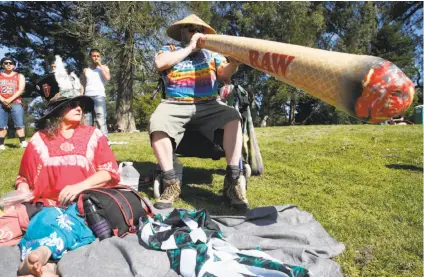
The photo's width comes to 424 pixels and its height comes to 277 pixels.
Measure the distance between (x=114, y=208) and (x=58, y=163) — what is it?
0.57m

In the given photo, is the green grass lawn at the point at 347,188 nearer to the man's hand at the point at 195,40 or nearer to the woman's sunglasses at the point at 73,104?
the woman's sunglasses at the point at 73,104

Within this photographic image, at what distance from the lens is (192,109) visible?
11.7ft

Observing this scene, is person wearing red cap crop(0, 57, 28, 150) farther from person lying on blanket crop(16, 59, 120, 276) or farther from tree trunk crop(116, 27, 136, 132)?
tree trunk crop(116, 27, 136, 132)

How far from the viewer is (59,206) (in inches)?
96.6

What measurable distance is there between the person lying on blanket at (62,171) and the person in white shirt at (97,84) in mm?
3283

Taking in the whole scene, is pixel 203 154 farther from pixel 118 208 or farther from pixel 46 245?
pixel 46 245

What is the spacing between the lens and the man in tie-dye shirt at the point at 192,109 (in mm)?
3406

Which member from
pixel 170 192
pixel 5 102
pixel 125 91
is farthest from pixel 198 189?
Answer: pixel 125 91

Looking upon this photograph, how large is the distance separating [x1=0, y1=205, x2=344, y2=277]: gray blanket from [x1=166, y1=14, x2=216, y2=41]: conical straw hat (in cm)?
199

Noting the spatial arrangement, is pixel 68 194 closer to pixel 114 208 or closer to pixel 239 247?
pixel 114 208

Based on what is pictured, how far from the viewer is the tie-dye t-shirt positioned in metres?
3.58

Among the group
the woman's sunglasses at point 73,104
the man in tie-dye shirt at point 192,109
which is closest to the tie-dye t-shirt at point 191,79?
the man in tie-dye shirt at point 192,109

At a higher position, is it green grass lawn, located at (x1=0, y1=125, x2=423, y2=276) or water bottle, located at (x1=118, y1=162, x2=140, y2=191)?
water bottle, located at (x1=118, y1=162, x2=140, y2=191)

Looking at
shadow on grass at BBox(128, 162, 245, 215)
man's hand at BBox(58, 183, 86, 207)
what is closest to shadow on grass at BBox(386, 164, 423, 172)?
shadow on grass at BBox(128, 162, 245, 215)
